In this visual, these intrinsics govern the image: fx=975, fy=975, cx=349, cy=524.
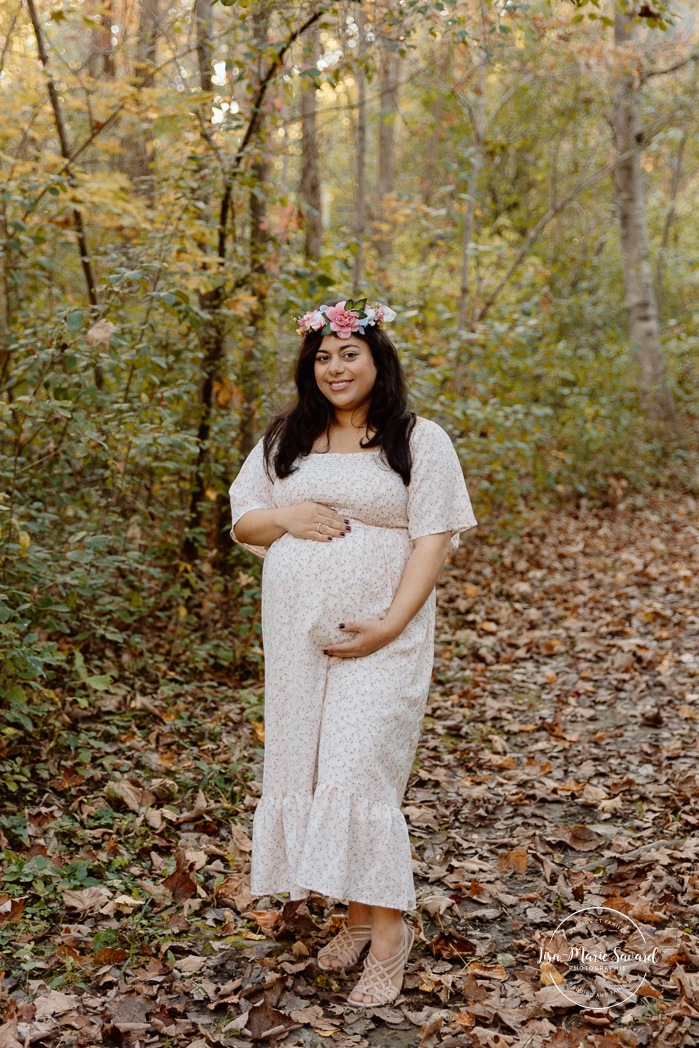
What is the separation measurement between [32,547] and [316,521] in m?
1.87

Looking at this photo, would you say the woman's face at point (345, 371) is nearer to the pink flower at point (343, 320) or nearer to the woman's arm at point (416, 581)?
the pink flower at point (343, 320)

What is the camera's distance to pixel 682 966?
2.92 m

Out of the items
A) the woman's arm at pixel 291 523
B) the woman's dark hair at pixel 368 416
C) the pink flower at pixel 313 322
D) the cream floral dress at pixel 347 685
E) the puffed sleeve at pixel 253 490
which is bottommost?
the cream floral dress at pixel 347 685

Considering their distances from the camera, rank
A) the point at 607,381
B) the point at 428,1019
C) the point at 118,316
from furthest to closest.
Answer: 1. the point at 607,381
2. the point at 118,316
3. the point at 428,1019

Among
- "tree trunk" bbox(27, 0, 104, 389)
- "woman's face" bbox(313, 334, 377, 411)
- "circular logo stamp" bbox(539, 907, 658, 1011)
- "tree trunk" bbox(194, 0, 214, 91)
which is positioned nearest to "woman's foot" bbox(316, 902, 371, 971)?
"circular logo stamp" bbox(539, 907, 658, 1011)

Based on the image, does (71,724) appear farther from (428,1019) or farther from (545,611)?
(545,611)

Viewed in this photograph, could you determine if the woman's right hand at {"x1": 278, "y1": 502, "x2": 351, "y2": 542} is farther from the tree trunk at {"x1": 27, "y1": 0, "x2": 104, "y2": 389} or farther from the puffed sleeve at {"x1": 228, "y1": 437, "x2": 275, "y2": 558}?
the tree trunk at {"x1": 27, "y1": 0, "x2": 104, "y2": 389}

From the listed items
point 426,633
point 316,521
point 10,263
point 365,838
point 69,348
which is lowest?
point 365,838

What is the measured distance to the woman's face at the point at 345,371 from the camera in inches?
126

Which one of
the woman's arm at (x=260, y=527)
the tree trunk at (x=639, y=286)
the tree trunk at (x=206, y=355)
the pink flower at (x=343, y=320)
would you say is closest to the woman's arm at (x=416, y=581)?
the woman's arm at (x=260, y=527)

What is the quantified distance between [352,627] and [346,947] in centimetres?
107

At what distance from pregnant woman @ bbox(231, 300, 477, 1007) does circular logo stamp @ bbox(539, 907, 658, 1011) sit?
1.57ft

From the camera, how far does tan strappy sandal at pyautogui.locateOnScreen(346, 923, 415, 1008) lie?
9.58 ft

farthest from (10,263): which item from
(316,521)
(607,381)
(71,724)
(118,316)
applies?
(607,381)
